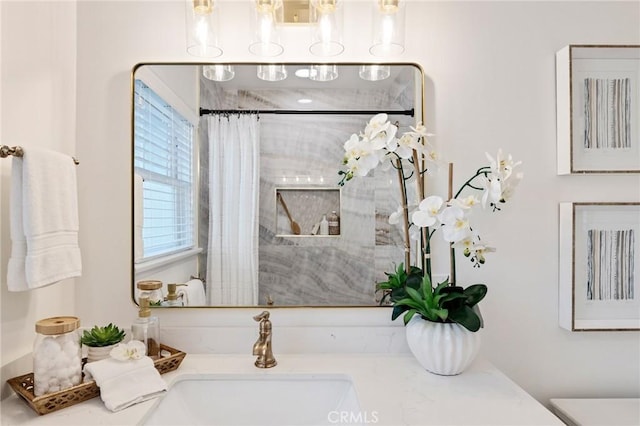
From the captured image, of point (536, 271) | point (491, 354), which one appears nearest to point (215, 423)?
point (491, 354)

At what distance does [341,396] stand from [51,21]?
144 centimetres

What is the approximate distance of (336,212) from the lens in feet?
4.29

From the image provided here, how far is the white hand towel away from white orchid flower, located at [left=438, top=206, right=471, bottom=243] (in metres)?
0.87

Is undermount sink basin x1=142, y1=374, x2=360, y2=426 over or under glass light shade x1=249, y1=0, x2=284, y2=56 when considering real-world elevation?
under

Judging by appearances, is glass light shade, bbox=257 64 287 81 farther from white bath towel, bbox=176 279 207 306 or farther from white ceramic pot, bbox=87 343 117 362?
white ceramic pot, bbox=87 343 117 362

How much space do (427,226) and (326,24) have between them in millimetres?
722

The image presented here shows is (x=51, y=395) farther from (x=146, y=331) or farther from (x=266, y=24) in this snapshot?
(x=266, y=24)

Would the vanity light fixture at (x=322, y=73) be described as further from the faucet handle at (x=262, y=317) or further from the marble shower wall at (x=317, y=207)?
the faucet handle at (x=262, y=317)

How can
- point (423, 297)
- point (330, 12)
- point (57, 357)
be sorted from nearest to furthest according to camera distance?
1. point (57, 357)
2. point (423, 297)
3. point (330, 12)

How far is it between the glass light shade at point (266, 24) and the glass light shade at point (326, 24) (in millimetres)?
112

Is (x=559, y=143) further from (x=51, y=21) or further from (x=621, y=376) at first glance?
(x=51, y=21)

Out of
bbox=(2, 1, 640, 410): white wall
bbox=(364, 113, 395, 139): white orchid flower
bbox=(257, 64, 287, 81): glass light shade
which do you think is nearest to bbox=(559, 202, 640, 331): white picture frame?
bbox=(2, 1, 640, 410): white wall

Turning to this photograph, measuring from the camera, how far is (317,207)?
1306 millimetres

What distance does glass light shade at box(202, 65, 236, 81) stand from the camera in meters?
1.31
